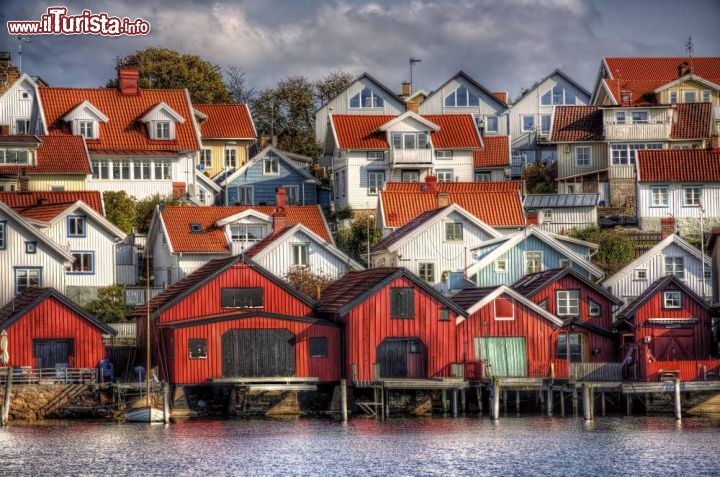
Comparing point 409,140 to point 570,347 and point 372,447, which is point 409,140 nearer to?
point 570,347

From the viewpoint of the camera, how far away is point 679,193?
9850 centimetres

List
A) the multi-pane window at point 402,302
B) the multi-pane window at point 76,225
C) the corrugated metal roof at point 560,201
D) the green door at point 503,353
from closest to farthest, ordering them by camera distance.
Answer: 1. the multi-pane window at point 402,302
2. the green door at point 503,353
3. the multi-pane window at point 76,225
4. the corrugated metal roof at point 560,201

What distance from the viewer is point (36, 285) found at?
3241 inches

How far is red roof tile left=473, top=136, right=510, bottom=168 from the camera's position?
110 metres

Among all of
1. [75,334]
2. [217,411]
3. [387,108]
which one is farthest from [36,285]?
[387,108]

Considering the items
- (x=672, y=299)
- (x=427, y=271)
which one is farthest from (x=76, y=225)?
(x=672, y=299)

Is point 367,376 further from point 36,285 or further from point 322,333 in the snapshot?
point 36,285

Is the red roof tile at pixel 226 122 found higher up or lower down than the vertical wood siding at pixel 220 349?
higher up

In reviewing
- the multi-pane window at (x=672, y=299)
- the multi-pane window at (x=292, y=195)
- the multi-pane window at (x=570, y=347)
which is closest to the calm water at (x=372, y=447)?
the multi-pane window at (x=570, y=347)

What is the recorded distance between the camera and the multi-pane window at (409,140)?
4072 inches

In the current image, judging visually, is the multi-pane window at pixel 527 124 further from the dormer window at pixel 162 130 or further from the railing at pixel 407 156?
the dormer window at pixel 162 130

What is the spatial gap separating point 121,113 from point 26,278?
24004 mm

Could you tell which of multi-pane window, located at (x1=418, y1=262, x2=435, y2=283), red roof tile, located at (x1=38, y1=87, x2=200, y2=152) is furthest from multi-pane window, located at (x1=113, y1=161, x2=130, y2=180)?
multi-pane window, located at (x1=418, y1=262, x2=435, y2=283)

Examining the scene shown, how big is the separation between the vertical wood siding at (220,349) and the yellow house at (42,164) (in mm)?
24647
